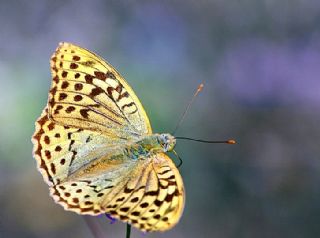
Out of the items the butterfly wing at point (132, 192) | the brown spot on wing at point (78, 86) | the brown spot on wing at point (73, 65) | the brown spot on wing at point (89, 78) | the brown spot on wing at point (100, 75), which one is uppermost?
the brown spot on wing at point (100, 75)

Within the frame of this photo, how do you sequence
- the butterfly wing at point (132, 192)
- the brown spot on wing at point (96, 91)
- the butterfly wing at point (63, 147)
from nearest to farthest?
the butterfly wing at point (132, 192)
the butterfly wing at point (63, 147)
the brown spot on wing at point (96, 91)

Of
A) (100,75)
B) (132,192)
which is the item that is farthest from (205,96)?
(132,192)

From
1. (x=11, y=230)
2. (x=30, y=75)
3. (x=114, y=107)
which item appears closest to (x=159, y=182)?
(x=114, y=107)

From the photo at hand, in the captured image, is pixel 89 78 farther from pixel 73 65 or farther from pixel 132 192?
pixel 132 192

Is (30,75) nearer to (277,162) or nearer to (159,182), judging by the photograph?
(277,162)

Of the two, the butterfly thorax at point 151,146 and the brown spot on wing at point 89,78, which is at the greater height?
the brown spot on wing at point 89,78

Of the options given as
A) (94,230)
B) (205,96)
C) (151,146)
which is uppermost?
(205,96)

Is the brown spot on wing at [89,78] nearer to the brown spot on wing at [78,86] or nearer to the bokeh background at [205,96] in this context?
the brown spot on wing at [78,86]

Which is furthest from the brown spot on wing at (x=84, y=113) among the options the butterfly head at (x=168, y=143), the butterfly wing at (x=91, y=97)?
the butterfly head at (x=168, y=143)
